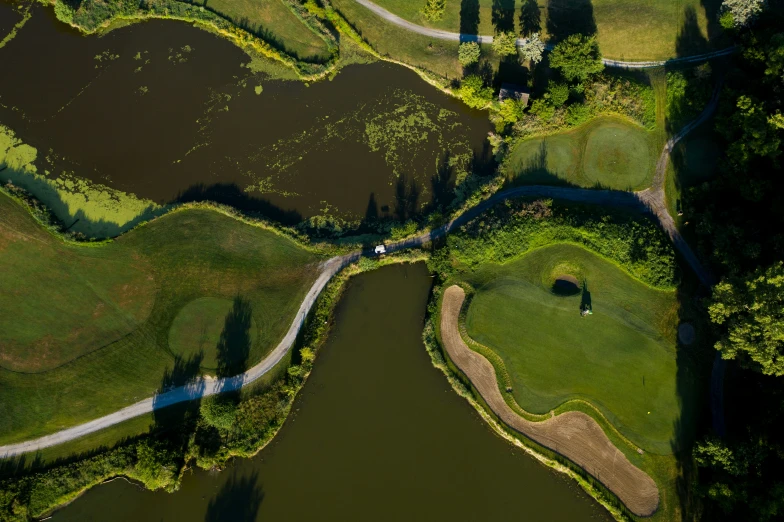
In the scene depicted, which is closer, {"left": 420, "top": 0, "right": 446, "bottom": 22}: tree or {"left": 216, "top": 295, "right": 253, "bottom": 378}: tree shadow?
{"left": 216, "top": 295, "right": 253, "bottom": 378}: tree shadow

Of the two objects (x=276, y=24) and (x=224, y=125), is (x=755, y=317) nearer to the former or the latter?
(x=224, y=125)

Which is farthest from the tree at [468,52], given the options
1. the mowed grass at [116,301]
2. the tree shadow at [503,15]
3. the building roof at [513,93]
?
the mowed grass at [116,301]

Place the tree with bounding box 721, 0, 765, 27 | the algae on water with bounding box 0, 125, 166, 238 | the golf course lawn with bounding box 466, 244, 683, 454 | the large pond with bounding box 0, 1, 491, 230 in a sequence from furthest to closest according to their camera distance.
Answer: the large pond with bounding box 0, 1, 491, 230
the algae on water with bounding box 0, 125, 166, 238
the tree with bounding box 721, 0, 765, 27
the golf course lawn with bounding box 466, 244, 683, 454

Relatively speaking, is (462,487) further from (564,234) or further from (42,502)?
(42,502)

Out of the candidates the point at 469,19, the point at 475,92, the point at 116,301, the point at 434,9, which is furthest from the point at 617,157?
the point at 116,301

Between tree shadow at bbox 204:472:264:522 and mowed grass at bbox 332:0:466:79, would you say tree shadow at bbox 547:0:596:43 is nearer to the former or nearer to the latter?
mowed grass at bbox 332:0:466:79

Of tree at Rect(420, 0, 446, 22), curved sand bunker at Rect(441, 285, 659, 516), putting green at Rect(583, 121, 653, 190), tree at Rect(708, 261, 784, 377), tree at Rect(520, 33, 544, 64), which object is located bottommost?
curved sand bunker at Rect(441, 285, 659, 516)

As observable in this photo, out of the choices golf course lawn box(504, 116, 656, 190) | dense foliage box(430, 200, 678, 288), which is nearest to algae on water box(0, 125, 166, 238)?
dense foliage box(430, 200, 678, 288)
